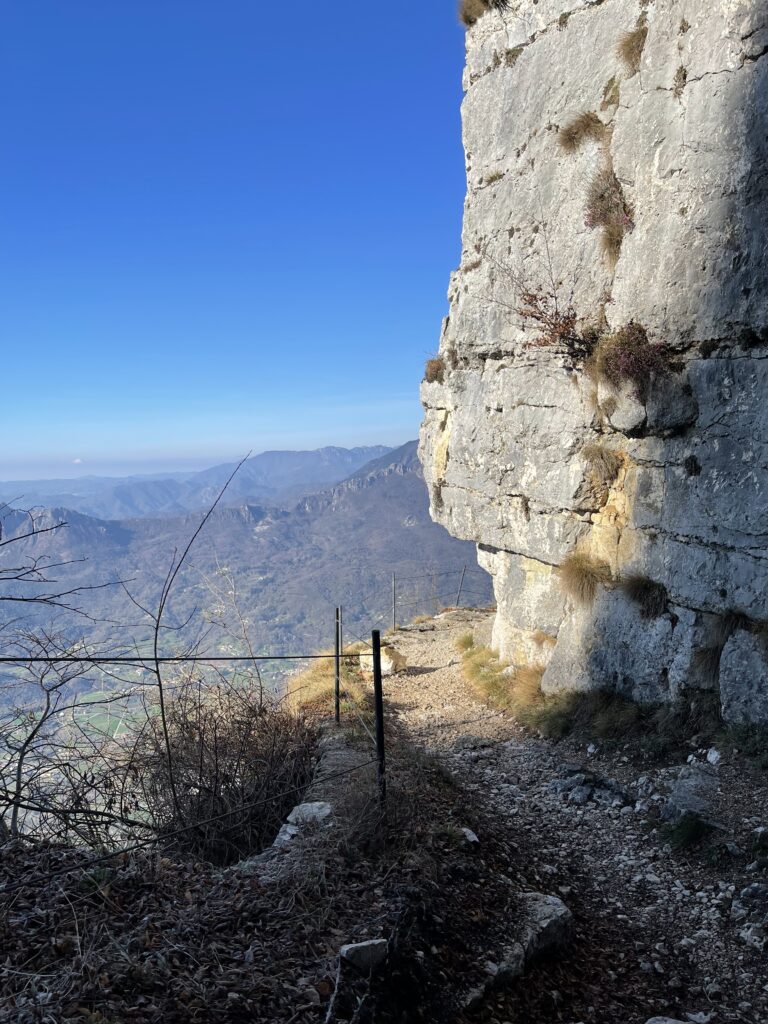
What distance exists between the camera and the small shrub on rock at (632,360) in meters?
9.78

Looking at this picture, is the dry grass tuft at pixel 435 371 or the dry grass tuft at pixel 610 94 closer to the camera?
the dry grass tuft at pixel 610 94

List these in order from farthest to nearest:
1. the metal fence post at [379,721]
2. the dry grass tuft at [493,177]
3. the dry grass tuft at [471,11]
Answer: the dry grass tuft at [471,11]
the dry grass tuft at [493,177]
the metal fence post at [379,721]

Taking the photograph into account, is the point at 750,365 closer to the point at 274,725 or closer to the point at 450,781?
the point at 450,781

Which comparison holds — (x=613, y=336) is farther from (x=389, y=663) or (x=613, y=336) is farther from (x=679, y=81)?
(x=389, y=663)

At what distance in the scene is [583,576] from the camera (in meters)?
11.3

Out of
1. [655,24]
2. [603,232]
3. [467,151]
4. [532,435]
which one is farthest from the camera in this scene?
[467,151]

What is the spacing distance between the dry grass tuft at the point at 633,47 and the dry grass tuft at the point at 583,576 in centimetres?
766

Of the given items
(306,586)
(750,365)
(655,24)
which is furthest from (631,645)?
(306,586)

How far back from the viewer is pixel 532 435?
40.5ft

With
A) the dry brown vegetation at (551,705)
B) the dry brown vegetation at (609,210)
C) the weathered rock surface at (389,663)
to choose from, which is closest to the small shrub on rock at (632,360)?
the dry brown vegetation at (609,210)

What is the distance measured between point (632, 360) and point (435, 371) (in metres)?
6.24

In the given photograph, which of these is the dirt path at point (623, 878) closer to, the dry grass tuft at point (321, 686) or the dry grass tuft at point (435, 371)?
the dry grass tuft at point (321, 686)

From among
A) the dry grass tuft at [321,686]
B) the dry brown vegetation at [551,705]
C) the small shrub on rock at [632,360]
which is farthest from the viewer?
the dry grass tuft at [321,686]

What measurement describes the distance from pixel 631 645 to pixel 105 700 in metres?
7.68
